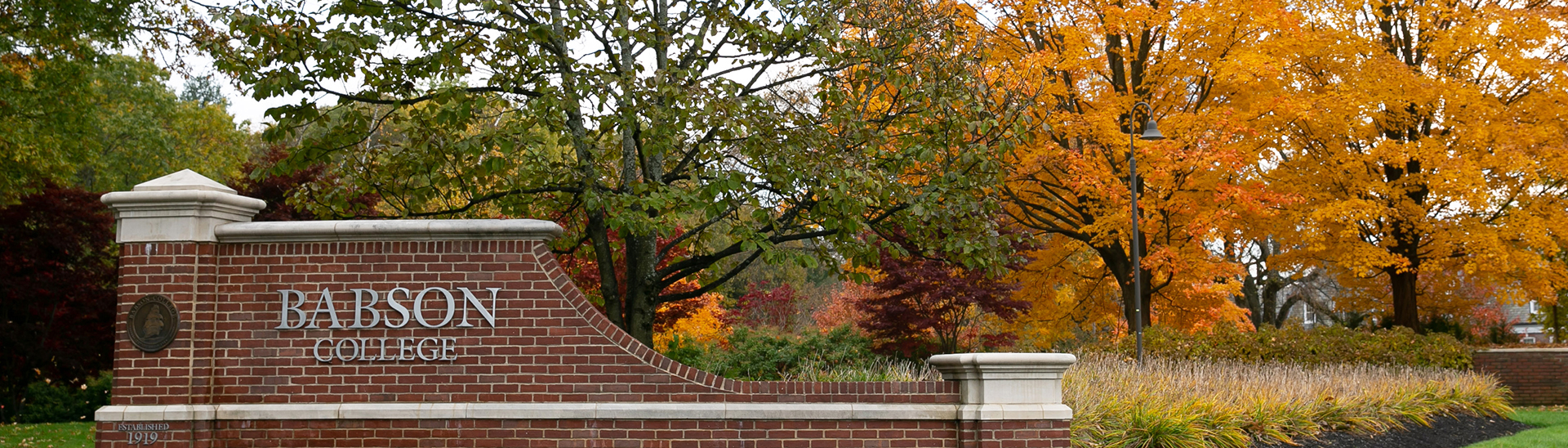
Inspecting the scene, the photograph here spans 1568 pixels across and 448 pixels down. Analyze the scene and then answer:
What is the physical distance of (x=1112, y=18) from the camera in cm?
1991

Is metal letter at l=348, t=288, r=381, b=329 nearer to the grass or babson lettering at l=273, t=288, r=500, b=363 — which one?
babson lettering at l=273, t=288, r=500, b=363

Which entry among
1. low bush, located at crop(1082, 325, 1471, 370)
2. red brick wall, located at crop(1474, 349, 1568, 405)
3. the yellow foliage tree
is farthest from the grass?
red brick wall, located at crop(1474, 349, 1568, 405)

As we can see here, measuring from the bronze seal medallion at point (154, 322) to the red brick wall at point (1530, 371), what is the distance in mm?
22188

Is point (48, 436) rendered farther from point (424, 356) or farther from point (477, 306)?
point (477, 306)

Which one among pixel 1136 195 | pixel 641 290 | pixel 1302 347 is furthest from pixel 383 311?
pixel 1302 347

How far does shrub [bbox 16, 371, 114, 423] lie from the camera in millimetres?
19766

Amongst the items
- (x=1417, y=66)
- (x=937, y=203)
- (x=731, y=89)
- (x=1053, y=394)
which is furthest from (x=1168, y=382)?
(x=1417, y=66)

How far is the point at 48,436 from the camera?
14.3 meters

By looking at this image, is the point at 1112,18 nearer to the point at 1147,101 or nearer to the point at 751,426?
the point at 1147,101

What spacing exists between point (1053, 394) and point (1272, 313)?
108ft

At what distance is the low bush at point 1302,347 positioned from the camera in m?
18.2

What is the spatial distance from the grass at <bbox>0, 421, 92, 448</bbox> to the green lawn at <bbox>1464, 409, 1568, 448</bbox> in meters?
16.0

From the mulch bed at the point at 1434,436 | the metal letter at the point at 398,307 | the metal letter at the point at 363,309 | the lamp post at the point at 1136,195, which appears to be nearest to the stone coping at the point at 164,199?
the metal letter at the point at 363,309

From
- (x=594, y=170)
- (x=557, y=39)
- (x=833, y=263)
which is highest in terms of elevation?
(x=557, y=39)
